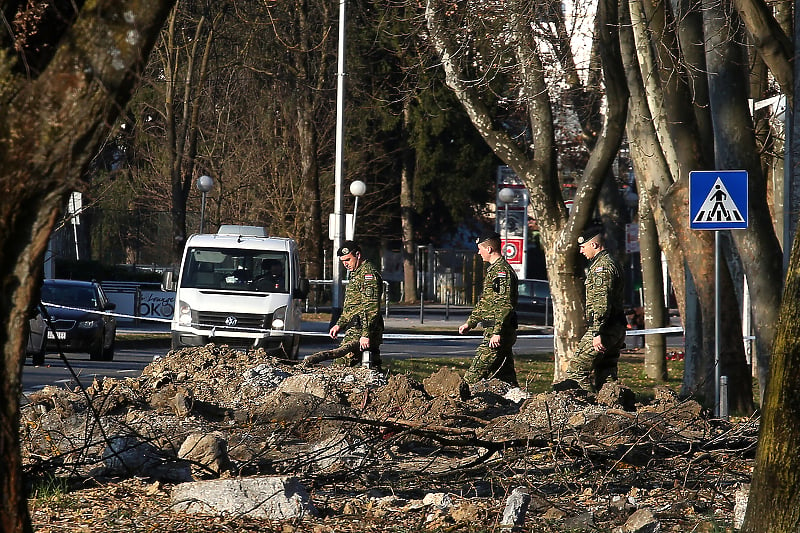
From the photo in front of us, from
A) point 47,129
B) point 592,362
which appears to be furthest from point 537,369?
point 47,129

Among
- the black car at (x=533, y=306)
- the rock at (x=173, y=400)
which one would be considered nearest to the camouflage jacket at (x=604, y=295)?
the rock at (x=173, y=400)

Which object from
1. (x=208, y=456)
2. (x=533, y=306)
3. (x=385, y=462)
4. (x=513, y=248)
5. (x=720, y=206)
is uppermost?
(x=513, y=248)

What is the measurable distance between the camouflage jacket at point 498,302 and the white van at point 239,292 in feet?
20.6

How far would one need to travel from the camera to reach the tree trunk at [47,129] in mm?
4418

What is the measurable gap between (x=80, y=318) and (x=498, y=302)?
10370mm

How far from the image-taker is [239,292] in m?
18.6

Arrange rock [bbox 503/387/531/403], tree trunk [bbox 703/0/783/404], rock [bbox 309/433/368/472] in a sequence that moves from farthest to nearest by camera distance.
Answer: tree trunk [bbox 703/0/783/404]
rock [bbox 503/387/531/403]
rock [bbox 309/433/368/472]

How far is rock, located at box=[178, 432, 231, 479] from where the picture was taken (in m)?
7.25

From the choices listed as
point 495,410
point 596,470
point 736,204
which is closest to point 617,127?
point 736,204

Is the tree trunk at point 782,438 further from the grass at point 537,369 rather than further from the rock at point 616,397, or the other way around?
the grass at point 537,369

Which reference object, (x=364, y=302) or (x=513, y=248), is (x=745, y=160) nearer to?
(x=364, y=302)

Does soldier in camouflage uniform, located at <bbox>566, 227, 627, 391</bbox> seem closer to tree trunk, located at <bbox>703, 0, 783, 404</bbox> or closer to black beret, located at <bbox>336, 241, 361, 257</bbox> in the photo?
tree trunk, located at <bbox>703, 0, 783, 404</bbox>

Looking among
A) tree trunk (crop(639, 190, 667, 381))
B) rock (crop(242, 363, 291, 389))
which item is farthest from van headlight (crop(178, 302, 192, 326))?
tree trunk (crop(639, 190, 667, 381))

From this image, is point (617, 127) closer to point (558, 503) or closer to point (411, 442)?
point (411, 442)
